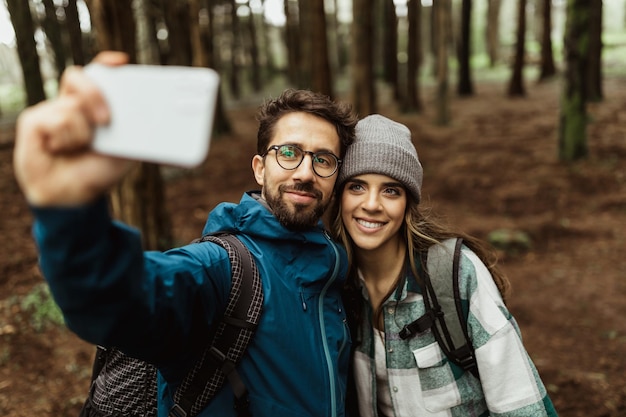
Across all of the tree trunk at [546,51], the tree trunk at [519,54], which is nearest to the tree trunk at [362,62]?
the tree trunk at [519,54]

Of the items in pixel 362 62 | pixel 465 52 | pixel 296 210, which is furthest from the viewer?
pixel 465 52

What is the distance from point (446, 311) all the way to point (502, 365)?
0.30 metres

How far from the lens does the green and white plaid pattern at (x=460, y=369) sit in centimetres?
191

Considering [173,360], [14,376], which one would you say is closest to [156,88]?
[173,360]

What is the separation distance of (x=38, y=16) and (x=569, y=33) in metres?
17.5

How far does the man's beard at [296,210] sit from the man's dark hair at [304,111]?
278 mm

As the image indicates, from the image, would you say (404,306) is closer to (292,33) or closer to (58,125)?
(58,125)

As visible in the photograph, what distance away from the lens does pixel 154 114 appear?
2.85 feet

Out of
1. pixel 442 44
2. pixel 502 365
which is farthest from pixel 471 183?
pixel 502 365

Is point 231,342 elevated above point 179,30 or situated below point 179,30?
below

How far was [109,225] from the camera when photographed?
3.46ft

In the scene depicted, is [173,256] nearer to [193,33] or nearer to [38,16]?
[193,33]

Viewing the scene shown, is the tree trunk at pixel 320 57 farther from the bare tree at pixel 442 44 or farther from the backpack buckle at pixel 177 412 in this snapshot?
the backpack buckle at pixel 177 412

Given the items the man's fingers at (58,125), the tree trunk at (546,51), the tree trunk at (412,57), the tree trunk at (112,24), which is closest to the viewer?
the man's fingers at (58,125)
